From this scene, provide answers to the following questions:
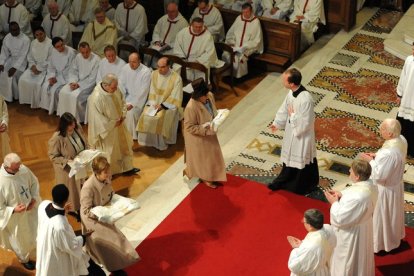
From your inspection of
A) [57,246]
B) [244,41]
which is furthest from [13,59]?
[57,246]

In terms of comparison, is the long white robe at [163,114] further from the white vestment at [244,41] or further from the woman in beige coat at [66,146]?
the white vestment at [244,41]

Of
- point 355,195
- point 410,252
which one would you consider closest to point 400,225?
point 410,252

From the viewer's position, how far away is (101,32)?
12.0 metres

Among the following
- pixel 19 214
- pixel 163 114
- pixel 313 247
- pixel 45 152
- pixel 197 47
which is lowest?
pixel 45 152

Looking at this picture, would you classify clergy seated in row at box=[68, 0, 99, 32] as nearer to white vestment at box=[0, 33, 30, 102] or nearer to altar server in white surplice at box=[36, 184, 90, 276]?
white vestment at box=[0, 33, 30, 102]

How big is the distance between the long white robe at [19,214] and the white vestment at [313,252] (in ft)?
9.74

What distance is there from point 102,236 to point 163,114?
304 cm

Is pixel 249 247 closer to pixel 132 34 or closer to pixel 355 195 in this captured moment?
pixel 355 195

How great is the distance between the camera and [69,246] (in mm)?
6441

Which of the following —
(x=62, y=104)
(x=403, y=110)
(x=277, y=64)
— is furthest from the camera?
(x=277, y=64)

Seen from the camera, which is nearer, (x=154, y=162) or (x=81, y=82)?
(x=154, y=162)

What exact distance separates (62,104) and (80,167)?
306 cm

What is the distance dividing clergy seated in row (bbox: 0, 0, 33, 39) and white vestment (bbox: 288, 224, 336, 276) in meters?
8.18

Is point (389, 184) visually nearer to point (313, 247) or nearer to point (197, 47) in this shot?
point (313, 247)
